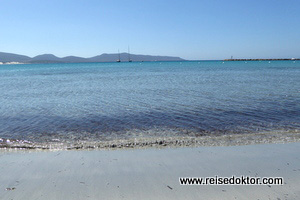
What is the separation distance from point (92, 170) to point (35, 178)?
1548mm

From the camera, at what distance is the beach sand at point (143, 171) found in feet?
18.5

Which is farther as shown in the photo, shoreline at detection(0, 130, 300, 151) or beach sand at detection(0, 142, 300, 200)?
shoreline at detection(0, 130, 300, 151)

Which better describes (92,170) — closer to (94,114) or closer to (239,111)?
(94,114)

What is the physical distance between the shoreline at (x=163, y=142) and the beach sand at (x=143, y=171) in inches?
17.9

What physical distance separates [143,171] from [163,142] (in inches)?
116

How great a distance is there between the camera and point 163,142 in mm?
9703

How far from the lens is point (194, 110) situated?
15344mm

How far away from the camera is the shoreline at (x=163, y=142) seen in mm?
9328

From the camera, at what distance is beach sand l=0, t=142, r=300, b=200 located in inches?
222

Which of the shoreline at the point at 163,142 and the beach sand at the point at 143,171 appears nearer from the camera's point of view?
the beach sand at the point at 143,171

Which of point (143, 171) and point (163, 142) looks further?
point (163, 142)

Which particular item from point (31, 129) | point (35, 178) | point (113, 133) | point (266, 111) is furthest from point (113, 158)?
point (266, 111)

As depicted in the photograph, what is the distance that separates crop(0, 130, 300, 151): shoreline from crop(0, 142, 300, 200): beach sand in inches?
17.9

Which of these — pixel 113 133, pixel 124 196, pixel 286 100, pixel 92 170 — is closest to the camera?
pixel 124 196
